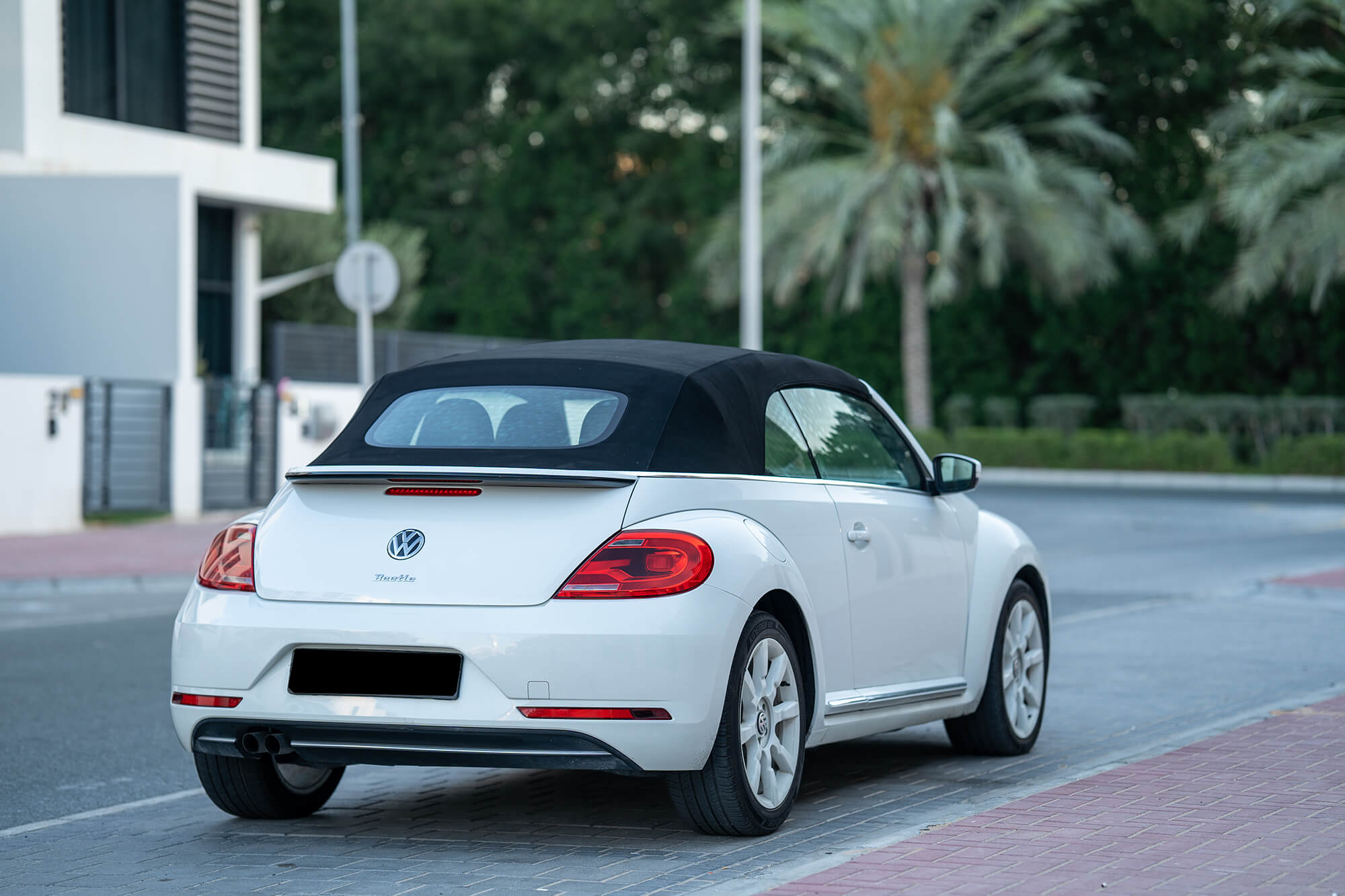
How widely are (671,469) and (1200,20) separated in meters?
39.2

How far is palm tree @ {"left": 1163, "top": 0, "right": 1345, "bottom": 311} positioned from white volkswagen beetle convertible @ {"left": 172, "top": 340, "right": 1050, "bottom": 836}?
A: 2712 centimetres

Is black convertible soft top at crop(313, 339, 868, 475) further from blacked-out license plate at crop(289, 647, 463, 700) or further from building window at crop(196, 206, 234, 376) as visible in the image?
building window at crop(196, 206, 234, 376)

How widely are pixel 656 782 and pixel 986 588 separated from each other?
1488 millimetres

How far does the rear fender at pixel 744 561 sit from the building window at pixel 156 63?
21734 mm

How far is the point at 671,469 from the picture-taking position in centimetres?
573

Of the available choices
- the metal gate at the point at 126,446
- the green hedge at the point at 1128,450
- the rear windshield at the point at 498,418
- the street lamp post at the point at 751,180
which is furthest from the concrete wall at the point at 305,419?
the rear windshield at the point at 498,418

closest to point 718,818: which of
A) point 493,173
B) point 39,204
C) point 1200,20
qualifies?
point 39,204

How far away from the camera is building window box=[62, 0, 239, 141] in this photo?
1017 inches

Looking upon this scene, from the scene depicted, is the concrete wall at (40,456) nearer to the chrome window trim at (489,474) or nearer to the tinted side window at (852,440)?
the tinted side window at (852,440)

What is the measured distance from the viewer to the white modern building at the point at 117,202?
71.8 ft

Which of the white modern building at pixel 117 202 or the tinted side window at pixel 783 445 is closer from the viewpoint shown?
the tinted side window at pixel 783 445

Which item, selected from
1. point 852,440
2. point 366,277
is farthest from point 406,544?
point 366,277

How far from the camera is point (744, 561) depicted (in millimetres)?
5633

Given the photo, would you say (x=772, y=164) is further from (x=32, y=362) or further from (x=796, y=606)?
(x=796, y=606)
